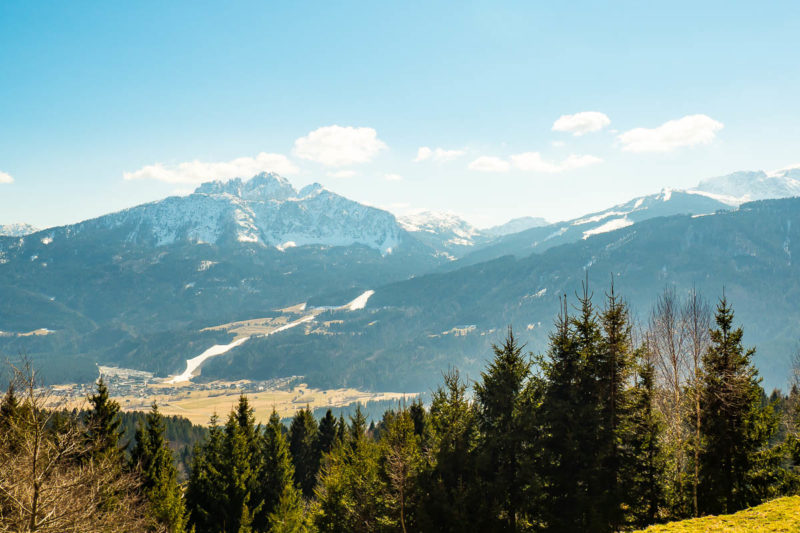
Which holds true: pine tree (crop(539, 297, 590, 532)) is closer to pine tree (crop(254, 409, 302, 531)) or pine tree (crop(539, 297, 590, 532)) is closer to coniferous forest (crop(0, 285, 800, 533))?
coniferous forest (crop(0, 285, 800, 533))

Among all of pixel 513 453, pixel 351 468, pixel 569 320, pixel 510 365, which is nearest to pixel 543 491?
pixel 513 453

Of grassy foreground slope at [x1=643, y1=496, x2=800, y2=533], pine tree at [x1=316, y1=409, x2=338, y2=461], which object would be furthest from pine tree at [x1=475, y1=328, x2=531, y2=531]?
pine tree at [x1=316, y1=409, x2=338, y2=461]

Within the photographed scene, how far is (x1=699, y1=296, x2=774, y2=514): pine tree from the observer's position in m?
34.5

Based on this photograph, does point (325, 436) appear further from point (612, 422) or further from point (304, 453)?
point (612, 422)

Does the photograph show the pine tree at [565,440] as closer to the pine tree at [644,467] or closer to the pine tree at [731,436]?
the pine tree at [644,467]

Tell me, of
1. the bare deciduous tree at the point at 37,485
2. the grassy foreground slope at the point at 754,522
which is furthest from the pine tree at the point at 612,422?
the bare deciduous tree at the point at 37,485

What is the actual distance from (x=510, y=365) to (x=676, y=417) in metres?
24.0

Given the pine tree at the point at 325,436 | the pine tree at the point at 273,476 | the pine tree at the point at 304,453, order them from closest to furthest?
the pine tree at the point at 273,476 < the pine tree at the point at 304,453 < the pine tree at the point at 325,436

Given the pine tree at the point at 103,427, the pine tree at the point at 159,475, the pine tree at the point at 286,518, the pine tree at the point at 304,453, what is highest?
the pine tree at the point at 103,427

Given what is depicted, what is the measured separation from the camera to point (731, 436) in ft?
115

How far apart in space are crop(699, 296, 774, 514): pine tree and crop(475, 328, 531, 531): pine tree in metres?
14.3

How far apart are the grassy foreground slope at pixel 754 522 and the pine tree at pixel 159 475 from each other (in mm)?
34697

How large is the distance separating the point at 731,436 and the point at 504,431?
55.3 ft

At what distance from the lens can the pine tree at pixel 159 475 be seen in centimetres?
3909
